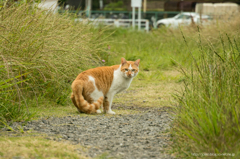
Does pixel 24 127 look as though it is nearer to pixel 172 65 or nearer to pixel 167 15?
pixel 172 65

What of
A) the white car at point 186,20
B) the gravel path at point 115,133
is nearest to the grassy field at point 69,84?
the gravel path at point 115,133

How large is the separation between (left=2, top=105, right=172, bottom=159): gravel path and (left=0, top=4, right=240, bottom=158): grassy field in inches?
6.4

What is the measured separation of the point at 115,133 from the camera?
3312 mm

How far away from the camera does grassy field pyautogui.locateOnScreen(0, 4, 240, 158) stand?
2.68 m

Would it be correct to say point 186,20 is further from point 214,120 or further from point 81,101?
point 214,120

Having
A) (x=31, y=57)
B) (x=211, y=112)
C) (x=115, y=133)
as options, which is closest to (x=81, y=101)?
(x=31, y=57)

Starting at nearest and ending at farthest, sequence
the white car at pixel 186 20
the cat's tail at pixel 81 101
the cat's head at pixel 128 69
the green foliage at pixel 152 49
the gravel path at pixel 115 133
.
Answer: the gravel path at pixel 115 133, the cat's tail at pixel 81 101, the cat's head at pixel 128 69, the green foliage at pixel 152 49, the white car at pixel 186 20

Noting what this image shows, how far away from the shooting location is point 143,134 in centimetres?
329

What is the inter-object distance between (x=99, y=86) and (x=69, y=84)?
28.4 inches

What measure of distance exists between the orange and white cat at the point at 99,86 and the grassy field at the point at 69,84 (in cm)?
23

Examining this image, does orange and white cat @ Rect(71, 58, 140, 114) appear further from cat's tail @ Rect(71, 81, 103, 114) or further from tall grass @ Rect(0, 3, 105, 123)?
tall grass @ Rect(0, 3, 105, 123)

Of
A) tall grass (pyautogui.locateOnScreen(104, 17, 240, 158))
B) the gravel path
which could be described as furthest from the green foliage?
tall grass (pyautogui.locateOnScreen(104, 17, 240, 158))

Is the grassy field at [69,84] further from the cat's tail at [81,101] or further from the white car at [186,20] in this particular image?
the white car at [186,20]

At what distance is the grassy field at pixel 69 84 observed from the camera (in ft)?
8.80
